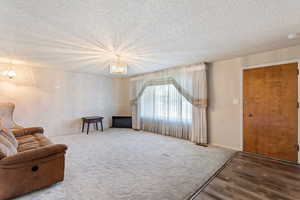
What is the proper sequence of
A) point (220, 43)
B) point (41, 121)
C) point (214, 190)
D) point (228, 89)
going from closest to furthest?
point (214, 190)
point (220, 43)
point (228, 89)
point (41, 121)

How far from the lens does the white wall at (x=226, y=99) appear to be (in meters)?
3.40

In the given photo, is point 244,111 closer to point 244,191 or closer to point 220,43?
point 220,43

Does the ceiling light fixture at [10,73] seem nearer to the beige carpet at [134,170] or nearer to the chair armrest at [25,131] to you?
the chair armrest at [25,131]

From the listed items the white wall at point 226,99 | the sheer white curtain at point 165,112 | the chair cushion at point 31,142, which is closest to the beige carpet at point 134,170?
the white wall at point 226,99

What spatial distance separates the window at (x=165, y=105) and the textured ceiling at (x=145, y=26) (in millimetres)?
1751

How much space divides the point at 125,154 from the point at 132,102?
290 cm

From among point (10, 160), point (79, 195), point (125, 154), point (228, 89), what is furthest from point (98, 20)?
point (228, 89)

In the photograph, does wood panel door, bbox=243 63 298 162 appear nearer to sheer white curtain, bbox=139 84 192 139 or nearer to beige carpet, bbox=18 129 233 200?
beige carpet, bbox=18 129 233 200

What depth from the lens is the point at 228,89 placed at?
357cm

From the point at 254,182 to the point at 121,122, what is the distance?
4828mm

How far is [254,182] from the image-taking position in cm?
209

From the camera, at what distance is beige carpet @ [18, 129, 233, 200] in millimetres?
1845

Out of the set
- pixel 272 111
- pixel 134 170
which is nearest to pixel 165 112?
pixel 134 170

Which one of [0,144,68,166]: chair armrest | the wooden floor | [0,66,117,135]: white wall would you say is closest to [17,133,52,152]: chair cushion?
[0,144,68,166]: chair armrest
